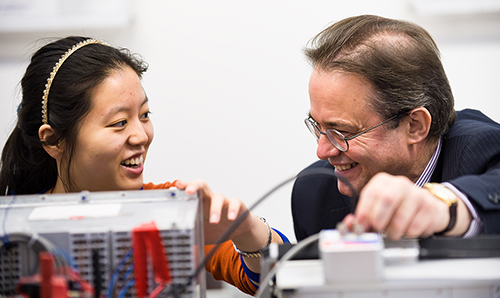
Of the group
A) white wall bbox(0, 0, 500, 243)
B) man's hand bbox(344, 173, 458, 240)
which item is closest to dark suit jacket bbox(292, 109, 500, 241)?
man's hand bbox(344, 173, 458, 240)

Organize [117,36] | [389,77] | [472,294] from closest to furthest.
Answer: [472,294], [389,77], [117,36]

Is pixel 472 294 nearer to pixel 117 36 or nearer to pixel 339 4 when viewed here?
pixel 339 4

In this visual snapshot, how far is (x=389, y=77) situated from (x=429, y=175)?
32cm

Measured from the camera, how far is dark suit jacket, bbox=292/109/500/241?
0.89m

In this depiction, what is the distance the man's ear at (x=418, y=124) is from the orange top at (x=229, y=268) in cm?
60

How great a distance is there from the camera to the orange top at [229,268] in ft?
3.98

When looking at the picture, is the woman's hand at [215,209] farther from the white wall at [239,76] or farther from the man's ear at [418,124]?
the white wall at [239,76]

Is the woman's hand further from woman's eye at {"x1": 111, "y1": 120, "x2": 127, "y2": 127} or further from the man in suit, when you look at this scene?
woman's eye at {"x1": 111, "y1": 120, "x2": 127, "y2": 127}

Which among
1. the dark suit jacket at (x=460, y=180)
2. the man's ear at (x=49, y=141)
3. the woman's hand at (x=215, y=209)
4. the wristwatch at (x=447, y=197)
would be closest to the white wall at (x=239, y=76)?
the dark suit jacket at (x=460, y=180)

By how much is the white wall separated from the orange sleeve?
0.98 m

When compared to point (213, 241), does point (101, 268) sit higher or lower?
higher

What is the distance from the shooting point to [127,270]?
0.64m

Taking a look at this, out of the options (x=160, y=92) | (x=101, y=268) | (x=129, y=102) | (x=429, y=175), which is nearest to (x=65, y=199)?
(x=101, y=268)

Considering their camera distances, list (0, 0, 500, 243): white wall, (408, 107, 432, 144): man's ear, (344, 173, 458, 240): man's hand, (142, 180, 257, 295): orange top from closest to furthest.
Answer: (344, 173, 458, 240): man's hand
(142, 180, 257, 295): orange top
(408, 107, 432, 144): man's ear
(0, 0, 500, 243): white wall
